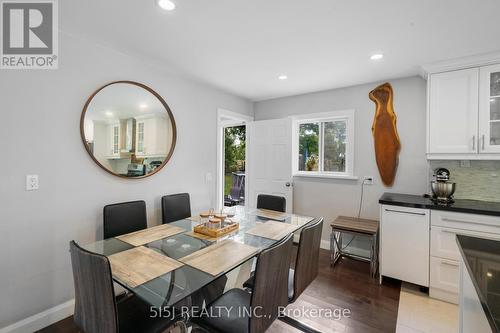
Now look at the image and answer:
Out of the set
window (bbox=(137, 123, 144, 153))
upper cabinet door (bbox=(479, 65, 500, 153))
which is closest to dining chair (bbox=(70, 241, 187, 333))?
window (bbox=(137, 123, 144, 153))

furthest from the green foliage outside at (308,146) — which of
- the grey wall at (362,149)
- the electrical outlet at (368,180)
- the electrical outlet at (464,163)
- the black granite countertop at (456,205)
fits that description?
the electrical outlet at (464,163)

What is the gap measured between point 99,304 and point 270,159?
3088 millimetres

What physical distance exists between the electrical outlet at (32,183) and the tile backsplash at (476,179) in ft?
13.5

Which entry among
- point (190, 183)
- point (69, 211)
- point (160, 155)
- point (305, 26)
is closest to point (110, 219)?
point (69, 211)

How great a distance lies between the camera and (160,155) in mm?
2658

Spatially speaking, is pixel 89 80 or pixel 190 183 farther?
pixel 190 183

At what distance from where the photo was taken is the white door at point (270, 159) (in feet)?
12.0

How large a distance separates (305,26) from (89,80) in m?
1.97

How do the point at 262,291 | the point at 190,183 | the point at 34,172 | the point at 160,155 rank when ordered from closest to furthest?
the point at 262,291
the point at 34,172
the point at 160,155
the point at 190,183

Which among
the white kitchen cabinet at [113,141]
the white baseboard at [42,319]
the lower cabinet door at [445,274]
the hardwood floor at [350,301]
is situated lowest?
the hardwood floor at [350,301]

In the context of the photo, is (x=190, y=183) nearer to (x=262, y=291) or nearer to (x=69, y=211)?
(x=69, y=211)

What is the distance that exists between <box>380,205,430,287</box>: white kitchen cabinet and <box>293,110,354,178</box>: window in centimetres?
96

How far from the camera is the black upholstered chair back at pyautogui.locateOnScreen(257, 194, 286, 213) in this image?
8.95 feet

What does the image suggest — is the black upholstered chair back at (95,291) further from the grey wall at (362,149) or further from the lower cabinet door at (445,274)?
the grey wall at (362,149)
